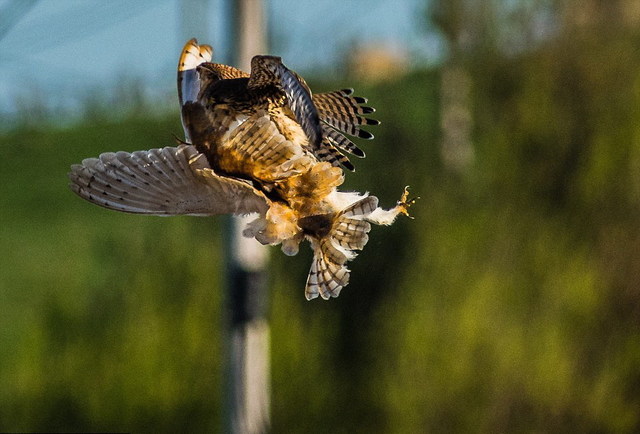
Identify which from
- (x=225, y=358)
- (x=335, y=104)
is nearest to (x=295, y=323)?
(x=225, y=358)

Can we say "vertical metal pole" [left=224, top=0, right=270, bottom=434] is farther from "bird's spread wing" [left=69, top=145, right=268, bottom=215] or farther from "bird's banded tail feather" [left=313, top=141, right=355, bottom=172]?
"bird's spread wing" [left=69, top=145, right=268, bottom=215]

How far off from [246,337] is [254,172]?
5.42 metres

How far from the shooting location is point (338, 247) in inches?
51.1

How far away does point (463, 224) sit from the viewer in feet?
26.7

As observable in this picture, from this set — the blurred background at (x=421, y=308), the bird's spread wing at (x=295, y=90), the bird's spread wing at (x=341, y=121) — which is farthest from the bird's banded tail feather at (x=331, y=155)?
the blurred background at (x=421, y=308)

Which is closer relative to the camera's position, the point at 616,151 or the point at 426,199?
the point at 426,199

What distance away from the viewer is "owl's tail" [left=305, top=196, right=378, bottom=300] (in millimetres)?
1280

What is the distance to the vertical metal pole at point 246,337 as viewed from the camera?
21.3 feet

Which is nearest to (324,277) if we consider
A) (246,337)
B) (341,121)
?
(341,121)

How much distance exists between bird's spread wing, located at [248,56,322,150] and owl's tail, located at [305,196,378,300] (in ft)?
0.34

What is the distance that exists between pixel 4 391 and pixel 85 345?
4.45ft

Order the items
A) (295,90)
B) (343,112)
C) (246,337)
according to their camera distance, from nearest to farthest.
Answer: (295,90)
(343,112)
(246,337)

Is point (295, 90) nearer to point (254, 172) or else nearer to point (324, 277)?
point (254, 172)

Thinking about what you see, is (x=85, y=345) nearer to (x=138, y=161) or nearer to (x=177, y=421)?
(x=177, y=421)
